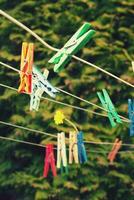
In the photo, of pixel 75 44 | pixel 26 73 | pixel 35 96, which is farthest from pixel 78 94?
pixel 75 44

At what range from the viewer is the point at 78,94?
4.63m

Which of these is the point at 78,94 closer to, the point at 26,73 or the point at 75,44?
the point at 26,73

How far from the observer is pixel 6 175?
4711 mm

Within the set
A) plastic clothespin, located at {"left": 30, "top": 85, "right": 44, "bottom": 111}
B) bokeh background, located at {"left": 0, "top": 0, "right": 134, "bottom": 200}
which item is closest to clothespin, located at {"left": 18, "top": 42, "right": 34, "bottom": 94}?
plastic clothespin, located at {"left": 30, "top": 85, "right": 44, "bottom": 111}

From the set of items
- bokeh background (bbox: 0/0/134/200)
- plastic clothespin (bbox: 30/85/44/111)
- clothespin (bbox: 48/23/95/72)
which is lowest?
clothespin (bbox: 48/23/95/72)

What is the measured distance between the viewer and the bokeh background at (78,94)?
448 centimetres

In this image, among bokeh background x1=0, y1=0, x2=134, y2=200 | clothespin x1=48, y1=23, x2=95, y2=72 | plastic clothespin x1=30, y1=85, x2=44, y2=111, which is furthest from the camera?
bokeh background x1=0, y1=0, x2=134, y2=200

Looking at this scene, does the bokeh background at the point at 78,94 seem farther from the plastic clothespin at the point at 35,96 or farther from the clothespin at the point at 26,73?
the clothespin at the point at 26,73

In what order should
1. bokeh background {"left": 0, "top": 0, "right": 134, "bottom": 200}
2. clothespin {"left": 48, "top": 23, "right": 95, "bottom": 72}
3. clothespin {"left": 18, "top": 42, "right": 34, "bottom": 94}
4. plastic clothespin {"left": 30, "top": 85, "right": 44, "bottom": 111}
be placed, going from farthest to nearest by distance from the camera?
bokeh background {"left": 0, "top": 0, "right": 134, "bottom": 200} < plastic clothespin {"left": 30, "top": 85, "right": 44, "bottom": 111} < clothespin {"left": 18, "top": 42, "right": 34, "bottom": 94} < clothespin {"left": 48, "top": 23, "right": 95, "bottom": 72}

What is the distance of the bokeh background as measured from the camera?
4484mm

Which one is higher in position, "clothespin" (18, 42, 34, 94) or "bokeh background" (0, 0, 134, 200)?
"bokeh background" (0, 0, 134, 200)

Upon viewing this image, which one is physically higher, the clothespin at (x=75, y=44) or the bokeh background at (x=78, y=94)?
the bokeh background at (x=78, y=94)

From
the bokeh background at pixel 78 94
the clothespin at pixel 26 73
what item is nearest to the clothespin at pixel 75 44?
the clothespin at pixel 26 73

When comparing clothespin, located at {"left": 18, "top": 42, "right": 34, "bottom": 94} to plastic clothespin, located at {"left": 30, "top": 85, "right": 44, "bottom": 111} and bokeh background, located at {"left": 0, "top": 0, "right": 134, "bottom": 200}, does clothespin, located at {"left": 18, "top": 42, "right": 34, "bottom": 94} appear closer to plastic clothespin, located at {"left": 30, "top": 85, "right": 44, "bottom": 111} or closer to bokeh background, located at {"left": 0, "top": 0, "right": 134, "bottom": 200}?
plastic clothespin, located at {"left": 30, "top": 85, "right": 44, "bottom": 111}
